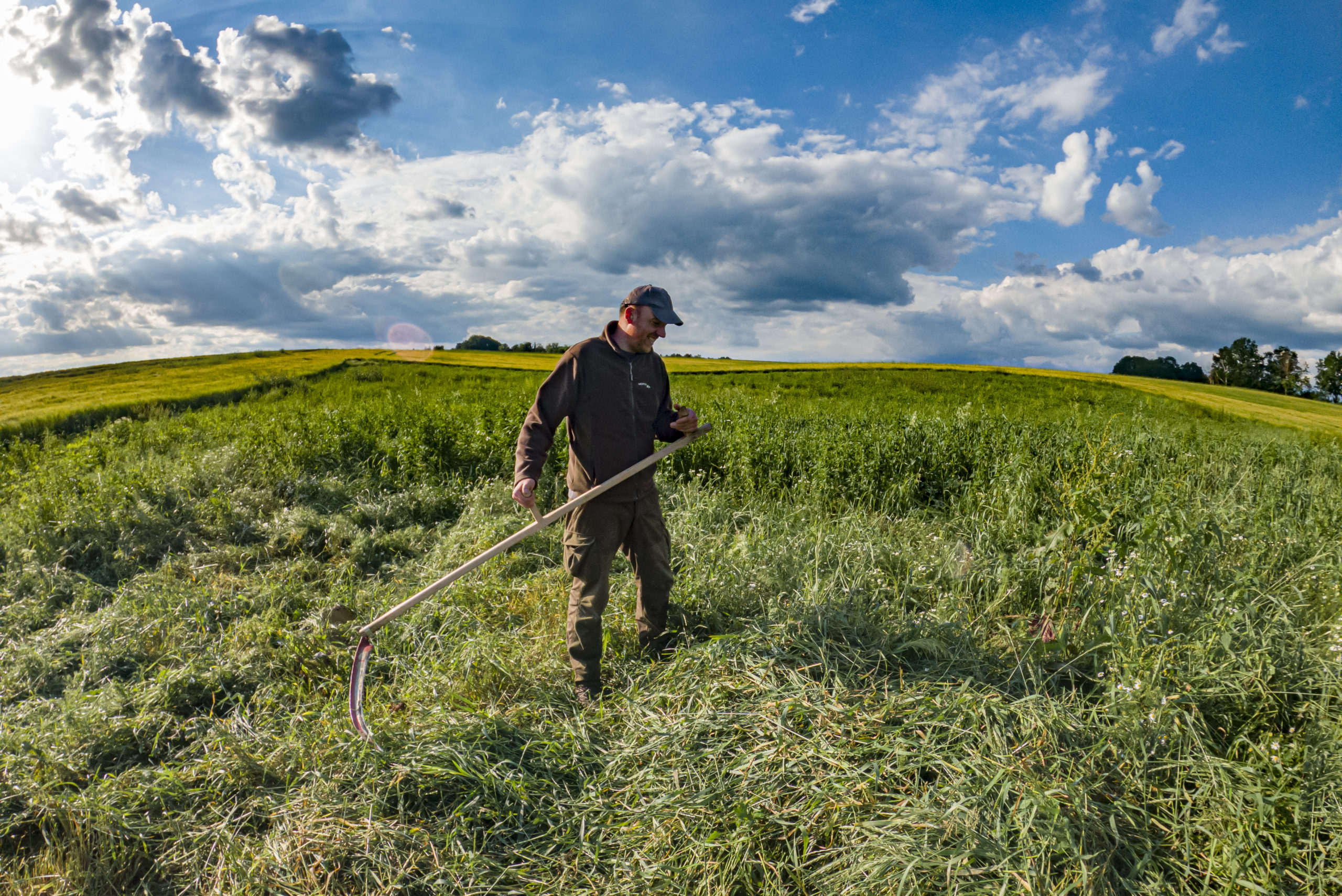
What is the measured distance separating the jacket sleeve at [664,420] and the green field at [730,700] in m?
1.09

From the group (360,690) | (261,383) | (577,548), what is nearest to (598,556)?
(577,548)

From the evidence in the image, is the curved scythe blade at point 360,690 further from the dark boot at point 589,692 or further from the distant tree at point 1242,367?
the distant tree at point 1242,367

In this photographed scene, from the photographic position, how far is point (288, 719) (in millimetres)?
3602

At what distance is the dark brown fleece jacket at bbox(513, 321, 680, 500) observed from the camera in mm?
3516

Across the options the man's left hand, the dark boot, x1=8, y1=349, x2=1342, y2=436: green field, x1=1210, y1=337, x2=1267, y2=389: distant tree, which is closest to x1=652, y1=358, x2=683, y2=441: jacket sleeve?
the man's left hand

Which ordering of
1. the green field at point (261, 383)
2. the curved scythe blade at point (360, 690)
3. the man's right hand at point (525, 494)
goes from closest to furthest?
the curved scythe blade at point (360, 690)
the man's right hand at point (525, 494)
the green field at point (261, 383)

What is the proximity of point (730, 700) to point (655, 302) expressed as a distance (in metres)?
2.11

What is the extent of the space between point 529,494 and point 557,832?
159cm

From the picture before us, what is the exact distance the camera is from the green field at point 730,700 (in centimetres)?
252

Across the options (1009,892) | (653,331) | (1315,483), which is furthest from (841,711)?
(1315,483)

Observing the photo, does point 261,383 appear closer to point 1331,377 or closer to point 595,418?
point 595,418

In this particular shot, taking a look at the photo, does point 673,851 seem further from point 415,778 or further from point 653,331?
point 653,331

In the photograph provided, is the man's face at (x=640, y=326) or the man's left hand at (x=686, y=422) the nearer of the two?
the man's face at (x=640, y=326)

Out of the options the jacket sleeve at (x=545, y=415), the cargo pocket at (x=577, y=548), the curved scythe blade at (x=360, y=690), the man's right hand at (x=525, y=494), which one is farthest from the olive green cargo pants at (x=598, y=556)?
the curved scythe blade at (x=360, y=690)
